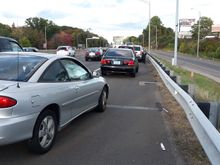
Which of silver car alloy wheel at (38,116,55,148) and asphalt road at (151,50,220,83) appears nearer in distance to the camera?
silver car alloy wheel at (38,116,55,148)

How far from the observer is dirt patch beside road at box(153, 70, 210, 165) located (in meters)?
5.33

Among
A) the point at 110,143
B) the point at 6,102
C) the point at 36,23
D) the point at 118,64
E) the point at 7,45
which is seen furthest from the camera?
the point at 36,23

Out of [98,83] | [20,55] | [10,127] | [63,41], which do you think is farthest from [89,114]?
[63,41]

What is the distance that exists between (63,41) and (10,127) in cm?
11416

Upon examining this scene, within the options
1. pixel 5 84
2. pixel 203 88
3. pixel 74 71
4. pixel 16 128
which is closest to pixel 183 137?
pixel 74 71

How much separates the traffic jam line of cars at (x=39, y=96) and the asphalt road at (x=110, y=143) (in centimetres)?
30

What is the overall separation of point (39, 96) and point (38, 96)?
25mm

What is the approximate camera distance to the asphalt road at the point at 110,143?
5180 millimetres

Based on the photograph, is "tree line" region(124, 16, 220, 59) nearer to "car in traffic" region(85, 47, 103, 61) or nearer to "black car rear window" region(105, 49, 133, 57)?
"car in traffic" region(85, 47, 103, 61)

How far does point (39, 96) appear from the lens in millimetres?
5188

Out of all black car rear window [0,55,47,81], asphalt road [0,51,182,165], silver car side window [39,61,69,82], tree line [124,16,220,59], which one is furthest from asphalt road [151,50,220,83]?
tree line [124,16,220,59]

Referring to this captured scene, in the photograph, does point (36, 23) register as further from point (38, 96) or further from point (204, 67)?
point (38, 96)

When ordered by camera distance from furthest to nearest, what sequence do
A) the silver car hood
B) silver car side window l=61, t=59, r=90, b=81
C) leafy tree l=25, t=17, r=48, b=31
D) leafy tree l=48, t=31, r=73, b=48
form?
leafy tree l=25, t=17, r=48, b=31 < leafy tree l=48, t=31, r=73, b=48 < silver car side window l=61, t=59, r=90, b=81 < the silver car hood

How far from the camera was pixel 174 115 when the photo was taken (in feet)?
27.8
